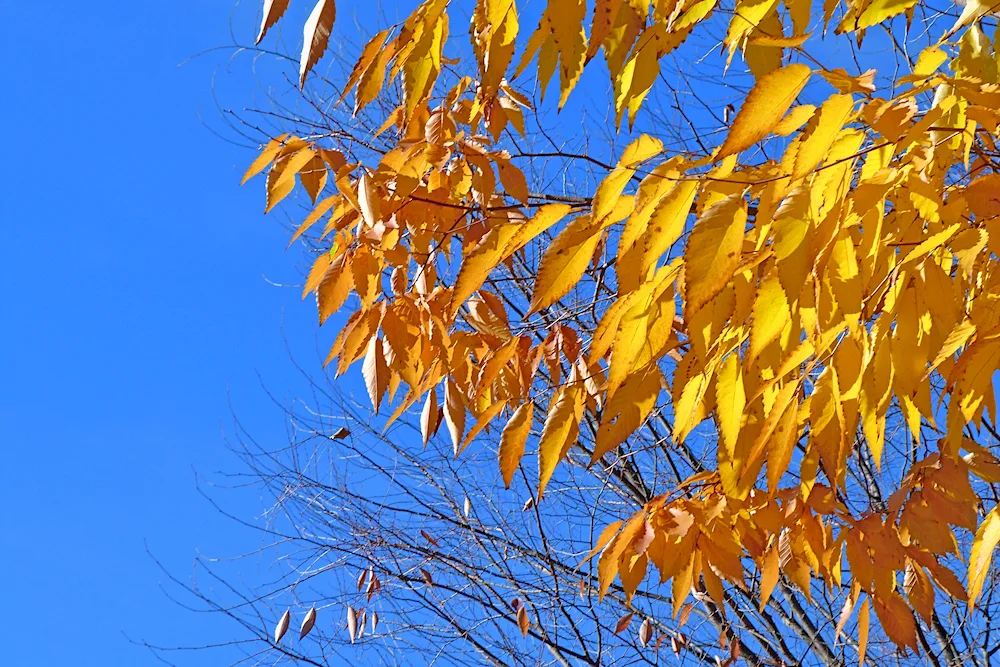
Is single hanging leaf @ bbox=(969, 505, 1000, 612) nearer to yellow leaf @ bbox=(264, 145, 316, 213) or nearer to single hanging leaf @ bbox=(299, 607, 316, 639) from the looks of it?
yellow leaf @ bbox=(264, 145, 316, 213)

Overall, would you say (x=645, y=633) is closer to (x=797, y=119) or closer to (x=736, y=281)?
(x=736, y=281)

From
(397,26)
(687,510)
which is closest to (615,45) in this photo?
(397,26)

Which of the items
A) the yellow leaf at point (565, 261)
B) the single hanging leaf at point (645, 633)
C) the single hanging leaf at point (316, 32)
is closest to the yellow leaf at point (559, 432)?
the yellow leaf at point (565, 261)

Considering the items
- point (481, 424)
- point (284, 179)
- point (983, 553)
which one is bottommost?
point (983, 553)

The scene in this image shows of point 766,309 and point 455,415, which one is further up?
point 455,415

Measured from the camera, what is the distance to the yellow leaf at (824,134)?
0.80 metres

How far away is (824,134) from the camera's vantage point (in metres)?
0.81

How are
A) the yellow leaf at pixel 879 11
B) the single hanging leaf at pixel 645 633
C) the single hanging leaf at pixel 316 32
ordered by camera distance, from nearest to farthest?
1. the single hanging leaf at pixel 316 32
2. the yellow leaf at pixel 879 11
3. the single hanging leaf at pixel 645 633

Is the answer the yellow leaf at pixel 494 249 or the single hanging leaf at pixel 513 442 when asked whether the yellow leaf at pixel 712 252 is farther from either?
the single hanging leaf at pixel 513 442

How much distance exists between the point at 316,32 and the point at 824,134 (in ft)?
1.71

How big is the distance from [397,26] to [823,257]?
0.72 m

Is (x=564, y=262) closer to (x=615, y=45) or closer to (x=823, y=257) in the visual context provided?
(x=823, y=257)

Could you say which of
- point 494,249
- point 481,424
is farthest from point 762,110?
point 481,424

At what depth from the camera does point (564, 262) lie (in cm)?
92
